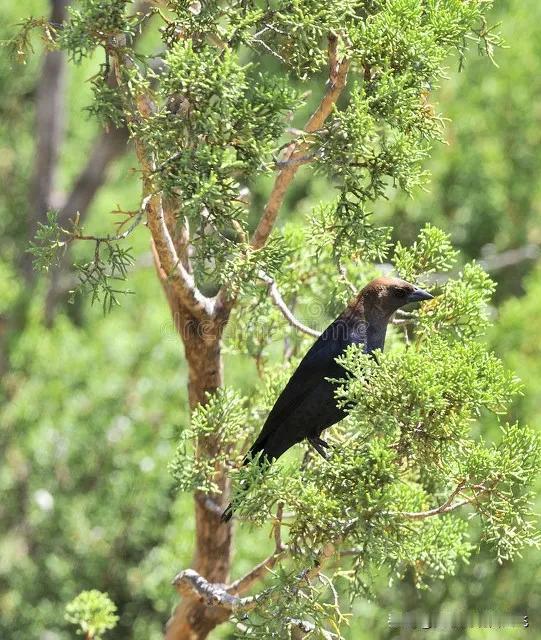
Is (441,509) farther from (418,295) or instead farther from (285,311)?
(285,311)

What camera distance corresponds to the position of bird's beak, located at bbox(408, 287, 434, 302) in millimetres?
3447

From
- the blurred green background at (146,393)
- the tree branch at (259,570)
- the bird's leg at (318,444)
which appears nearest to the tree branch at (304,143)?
the bird's leg at (318,444)

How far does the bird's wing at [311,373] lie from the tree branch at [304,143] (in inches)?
14.9

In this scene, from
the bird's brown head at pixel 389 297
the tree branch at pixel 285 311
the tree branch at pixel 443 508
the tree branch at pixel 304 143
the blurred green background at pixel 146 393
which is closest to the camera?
the tree branch at pixel 443 508

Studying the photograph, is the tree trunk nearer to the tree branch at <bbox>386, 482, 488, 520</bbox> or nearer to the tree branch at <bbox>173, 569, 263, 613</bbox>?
the tree branch at <bbox>173, 569, 263, 613</bbox>

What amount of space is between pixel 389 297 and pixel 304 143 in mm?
534

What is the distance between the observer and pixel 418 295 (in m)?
3.46

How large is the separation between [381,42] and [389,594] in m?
4.09

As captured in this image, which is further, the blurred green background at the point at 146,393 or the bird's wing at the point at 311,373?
the blurred green background at the point at 146,393

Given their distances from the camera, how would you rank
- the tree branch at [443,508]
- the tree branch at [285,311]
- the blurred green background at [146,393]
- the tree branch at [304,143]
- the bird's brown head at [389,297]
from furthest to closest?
the blurred green background at [146,393] < the tree branch at [285,311] < the bird's brown head at [389,297] < the tree branch at [304,143] < the tree branch at [443,508]

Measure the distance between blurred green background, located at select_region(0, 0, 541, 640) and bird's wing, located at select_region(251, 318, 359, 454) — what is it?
1583 millimetres

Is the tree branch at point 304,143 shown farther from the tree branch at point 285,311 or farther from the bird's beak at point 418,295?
the bird's beak at point 418,295

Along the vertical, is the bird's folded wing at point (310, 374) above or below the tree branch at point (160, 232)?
below

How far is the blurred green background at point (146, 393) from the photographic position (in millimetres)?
6395
